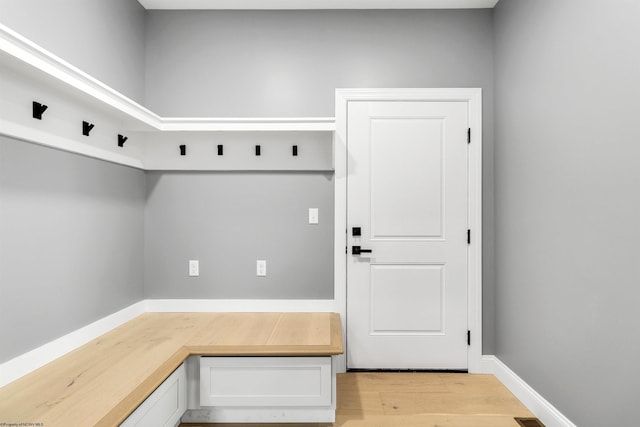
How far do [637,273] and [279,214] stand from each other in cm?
197

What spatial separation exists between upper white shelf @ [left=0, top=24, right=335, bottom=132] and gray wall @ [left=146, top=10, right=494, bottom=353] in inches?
12.7

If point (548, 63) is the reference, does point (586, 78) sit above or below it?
below

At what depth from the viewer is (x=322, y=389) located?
6.34 feet

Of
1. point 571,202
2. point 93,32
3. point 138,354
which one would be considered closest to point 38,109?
point 93,32

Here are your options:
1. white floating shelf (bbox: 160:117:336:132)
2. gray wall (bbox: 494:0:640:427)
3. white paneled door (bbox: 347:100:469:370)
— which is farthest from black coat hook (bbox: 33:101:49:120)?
gray wall (bbox: 494:0:640:427)

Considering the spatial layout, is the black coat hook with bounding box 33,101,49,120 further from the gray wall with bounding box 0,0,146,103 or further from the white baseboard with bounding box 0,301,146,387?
the white baseboard with bounding box 0,301,146,387

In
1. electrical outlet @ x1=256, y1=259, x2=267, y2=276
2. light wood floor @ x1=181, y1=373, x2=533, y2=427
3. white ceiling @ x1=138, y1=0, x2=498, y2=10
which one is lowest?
light wood floor @ x1=181, y1=373, x2=533, y2=427

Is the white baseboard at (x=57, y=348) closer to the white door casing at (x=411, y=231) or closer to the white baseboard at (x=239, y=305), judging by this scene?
the white baseboard at (x=239, y=305)

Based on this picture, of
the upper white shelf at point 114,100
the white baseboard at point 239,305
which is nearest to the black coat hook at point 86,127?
the upper white shelf at point 114,100

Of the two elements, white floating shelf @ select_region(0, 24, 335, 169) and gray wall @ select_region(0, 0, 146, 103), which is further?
gray wall @ select_region(0, 0, 146, 103)

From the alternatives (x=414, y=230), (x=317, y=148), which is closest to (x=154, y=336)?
(x=317, y=148)

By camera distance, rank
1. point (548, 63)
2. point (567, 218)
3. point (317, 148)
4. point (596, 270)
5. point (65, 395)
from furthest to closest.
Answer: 1. point (317, 148)
2. point (548, 63)
3. point (567, 218)
4. point (596, 270)
5. point (65, 395)

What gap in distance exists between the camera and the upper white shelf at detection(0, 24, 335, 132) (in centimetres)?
126

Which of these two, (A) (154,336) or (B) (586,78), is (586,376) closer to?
(B) (586,78)
